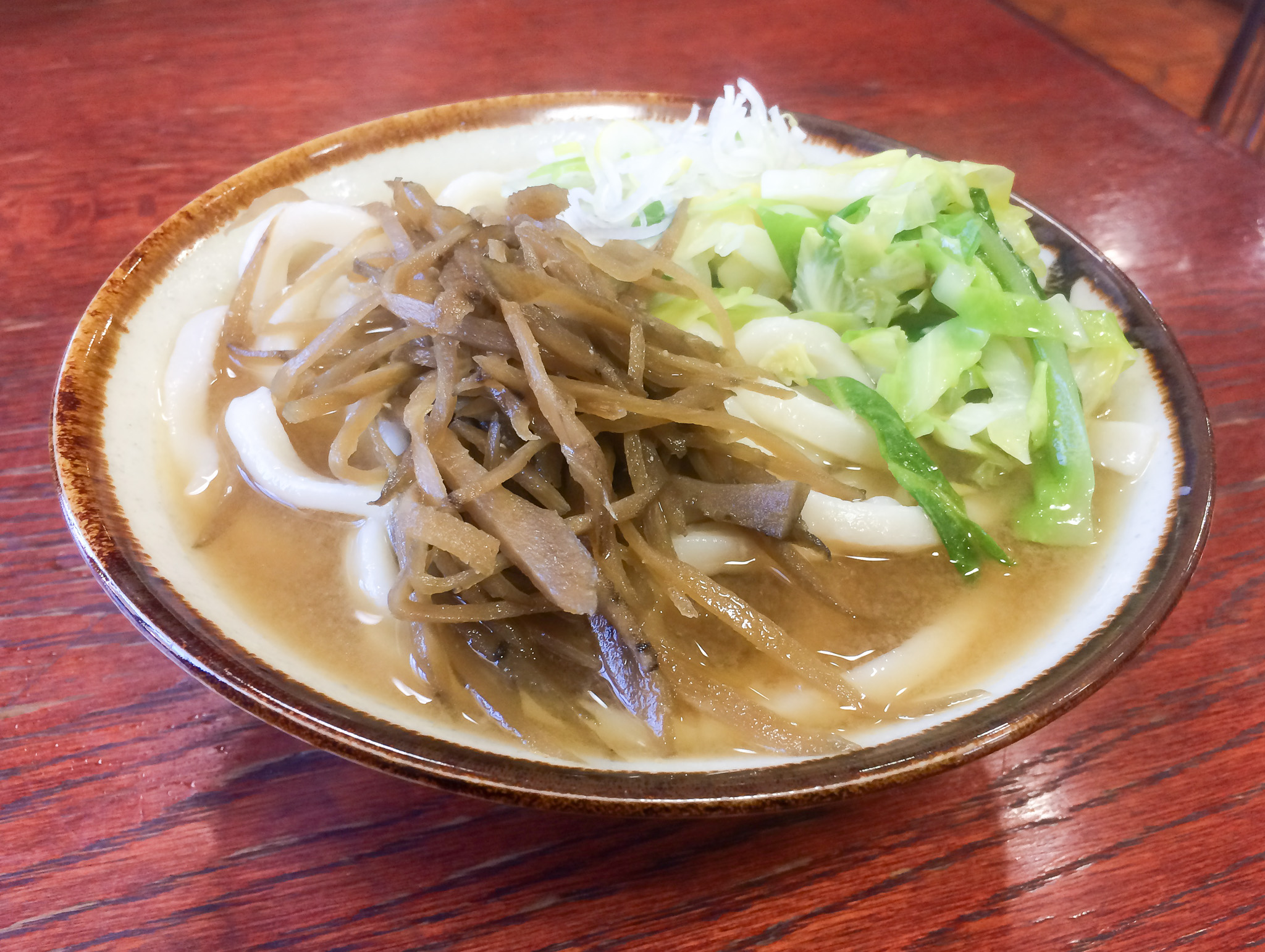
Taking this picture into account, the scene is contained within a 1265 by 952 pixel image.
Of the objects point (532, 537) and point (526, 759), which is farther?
point (532, 537)

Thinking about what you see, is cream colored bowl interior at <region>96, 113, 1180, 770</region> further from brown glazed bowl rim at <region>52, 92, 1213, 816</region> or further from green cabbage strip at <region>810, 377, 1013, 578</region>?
green cabbage strip at <region>810, 377, 1013, 578</region>

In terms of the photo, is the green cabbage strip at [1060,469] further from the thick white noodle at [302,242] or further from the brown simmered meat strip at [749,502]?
the thick white noodle at [302,242]

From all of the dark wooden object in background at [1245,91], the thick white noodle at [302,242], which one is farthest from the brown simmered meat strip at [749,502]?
the dark wooden object in background at [1245,91]

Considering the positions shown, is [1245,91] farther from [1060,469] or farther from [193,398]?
[193,398]

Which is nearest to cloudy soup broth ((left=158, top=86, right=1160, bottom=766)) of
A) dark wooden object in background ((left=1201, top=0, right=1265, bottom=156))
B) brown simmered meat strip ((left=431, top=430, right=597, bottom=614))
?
brown simmered meat strip ((left=431, top=430, right=597, bottom=614))

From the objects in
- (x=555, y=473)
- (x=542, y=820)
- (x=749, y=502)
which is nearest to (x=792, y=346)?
(x=749, y=502)

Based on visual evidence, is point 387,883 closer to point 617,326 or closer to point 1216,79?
point 617,326
